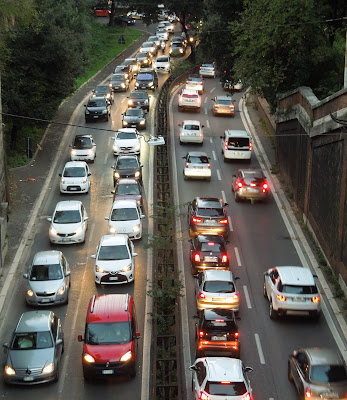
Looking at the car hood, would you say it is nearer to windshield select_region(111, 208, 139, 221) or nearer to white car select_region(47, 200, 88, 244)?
white car select_region(47, 200, 88, 244)

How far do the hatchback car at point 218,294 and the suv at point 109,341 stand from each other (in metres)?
3.28

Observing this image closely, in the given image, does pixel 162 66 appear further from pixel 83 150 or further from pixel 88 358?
pixel 88 358

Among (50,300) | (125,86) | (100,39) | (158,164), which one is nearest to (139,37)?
(100,39)

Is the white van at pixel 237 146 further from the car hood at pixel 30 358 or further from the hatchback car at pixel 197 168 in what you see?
the car hood at pixel 30 358

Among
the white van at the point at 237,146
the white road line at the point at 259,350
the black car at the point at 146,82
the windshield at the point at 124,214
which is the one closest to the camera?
the white road line at the point at 259,350

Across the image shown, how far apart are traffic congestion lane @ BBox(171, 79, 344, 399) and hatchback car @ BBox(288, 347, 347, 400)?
164 centimetres

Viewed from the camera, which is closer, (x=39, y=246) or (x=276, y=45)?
(x=39, y=246)

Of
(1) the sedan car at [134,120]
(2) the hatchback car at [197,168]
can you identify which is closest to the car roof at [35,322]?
(2) the hatchback car at [197,168]

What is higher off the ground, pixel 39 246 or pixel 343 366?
pixel 39 246

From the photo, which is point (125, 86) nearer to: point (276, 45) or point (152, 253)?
point (276, 45)

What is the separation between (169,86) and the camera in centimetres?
6581

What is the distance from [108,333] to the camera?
71.5 feet

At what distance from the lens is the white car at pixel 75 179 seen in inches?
1550

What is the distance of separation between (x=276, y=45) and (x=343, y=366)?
79.9ft
